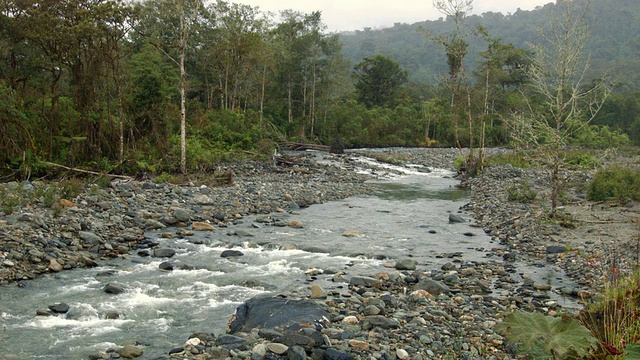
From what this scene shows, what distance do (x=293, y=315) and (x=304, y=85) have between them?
3755 centimetres

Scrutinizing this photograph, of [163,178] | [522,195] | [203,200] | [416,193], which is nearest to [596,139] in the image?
[416,193]

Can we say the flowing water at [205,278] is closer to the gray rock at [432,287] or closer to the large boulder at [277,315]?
the large boulder at [277,315]

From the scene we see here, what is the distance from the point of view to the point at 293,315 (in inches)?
262

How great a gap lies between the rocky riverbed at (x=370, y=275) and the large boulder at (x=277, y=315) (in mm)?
111

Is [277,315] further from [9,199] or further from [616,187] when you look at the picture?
[616,187]

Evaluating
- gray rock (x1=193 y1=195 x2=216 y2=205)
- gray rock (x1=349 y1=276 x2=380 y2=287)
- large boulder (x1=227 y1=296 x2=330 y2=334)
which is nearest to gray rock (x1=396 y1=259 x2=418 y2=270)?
gray rock (x1=349 y1=276 x2=380 y2=287)

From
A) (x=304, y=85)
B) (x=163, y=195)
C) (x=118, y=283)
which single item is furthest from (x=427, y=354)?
(x=304, y=85)

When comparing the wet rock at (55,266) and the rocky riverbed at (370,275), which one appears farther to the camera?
the wet rock at (55,266)

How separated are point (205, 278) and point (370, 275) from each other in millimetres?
3172

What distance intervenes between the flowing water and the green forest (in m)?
4.66

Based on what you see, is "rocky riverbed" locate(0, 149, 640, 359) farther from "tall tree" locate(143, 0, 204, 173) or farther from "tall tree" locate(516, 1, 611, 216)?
"tall tree" locate(143, 0, 204, 173)

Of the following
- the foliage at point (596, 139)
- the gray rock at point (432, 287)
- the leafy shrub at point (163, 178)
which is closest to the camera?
the gray rock at point (432, 287)

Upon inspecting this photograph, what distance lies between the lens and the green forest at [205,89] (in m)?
16.4

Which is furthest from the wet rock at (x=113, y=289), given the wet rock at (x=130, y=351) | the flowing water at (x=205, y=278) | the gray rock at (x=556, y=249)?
the gray rock at (x=556, y=249)
